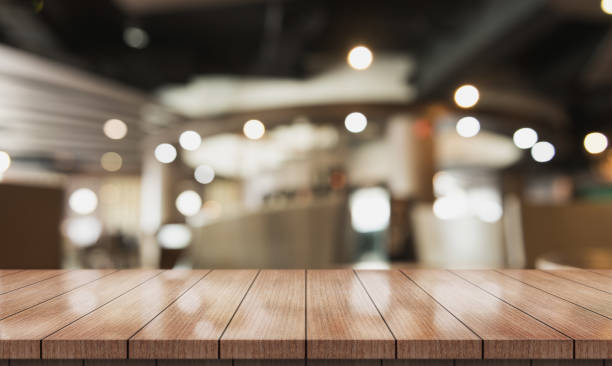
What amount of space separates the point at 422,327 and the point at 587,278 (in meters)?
0.85

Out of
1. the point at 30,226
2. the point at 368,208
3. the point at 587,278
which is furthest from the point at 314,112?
the point at 587,278

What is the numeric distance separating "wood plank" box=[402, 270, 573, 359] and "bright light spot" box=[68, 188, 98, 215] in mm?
18160

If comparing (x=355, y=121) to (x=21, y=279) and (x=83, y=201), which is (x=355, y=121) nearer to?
(x=21, y=279)

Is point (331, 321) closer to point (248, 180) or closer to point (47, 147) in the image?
point (47, 147)

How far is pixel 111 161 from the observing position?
44.4ft

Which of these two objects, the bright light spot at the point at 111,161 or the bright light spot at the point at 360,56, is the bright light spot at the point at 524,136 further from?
the bright light spot at the point at 111,161

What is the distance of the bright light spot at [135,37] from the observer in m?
5.64

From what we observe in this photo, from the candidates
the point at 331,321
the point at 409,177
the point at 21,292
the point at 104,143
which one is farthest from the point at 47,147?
the point at 331,321

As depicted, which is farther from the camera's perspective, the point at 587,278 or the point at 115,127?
the point at 115,127

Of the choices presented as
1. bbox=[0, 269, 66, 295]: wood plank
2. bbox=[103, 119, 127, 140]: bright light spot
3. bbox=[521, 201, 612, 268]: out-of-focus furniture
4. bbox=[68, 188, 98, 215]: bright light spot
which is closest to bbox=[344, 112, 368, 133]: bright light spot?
bbox=[521, 201, 612, 268]: out-of-focus furniture

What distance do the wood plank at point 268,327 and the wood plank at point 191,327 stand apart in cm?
3

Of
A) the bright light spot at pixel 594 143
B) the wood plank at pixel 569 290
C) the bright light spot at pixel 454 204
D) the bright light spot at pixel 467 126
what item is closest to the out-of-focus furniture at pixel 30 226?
the wood plank at pixel 569 290

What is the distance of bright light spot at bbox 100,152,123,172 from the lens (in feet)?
41.0
